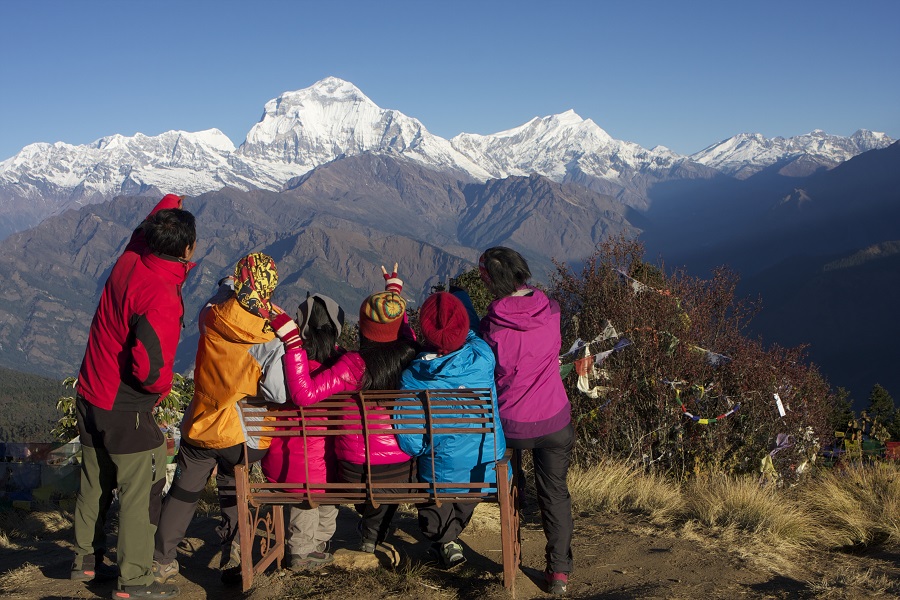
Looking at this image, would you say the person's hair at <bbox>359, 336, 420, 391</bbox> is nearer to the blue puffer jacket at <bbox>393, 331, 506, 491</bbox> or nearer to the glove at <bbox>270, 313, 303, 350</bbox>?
the blue puffer jacket at <bbox>393, 331, 506, 491</bbox>

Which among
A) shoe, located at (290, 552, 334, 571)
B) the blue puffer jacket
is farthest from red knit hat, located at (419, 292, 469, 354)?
shoe, located at (290, 552, 334, 571)

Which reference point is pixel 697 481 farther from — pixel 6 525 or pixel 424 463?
pixel 6 525

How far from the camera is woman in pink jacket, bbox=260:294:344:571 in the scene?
4969 mm

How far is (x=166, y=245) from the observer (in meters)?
4.79

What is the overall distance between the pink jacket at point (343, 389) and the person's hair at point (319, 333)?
0.13 metres

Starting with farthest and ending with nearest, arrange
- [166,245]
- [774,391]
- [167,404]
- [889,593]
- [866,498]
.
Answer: [167,404] → [774,391] → [866,498] → [166,245] → [889,593]

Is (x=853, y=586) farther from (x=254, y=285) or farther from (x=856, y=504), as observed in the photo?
(x=254, y=285)

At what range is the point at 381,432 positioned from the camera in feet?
15.9

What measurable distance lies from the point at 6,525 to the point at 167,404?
Result: 15.0 ft

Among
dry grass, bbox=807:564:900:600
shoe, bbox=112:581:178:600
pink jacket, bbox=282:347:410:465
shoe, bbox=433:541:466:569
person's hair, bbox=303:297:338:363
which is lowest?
shoe, bbox=112:581:178:600

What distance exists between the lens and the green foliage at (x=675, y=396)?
7773mm

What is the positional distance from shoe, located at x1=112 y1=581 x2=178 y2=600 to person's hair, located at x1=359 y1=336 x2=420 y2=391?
5.98 ft

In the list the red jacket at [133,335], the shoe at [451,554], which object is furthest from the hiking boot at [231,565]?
the shoe at [451,554]

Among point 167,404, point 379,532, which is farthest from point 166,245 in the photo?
point 167,404
